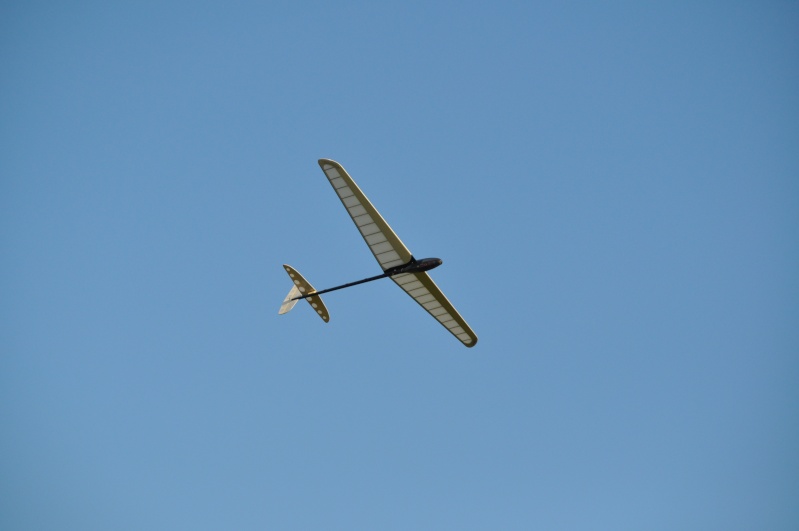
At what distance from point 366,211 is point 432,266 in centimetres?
392

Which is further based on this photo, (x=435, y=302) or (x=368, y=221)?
(x=435, y=302)

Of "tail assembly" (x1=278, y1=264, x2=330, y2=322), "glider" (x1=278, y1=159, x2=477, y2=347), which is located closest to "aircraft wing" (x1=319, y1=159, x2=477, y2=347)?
"glider" (x1=278, y1=159, x2=477, y2=347)

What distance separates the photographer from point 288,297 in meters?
38.0

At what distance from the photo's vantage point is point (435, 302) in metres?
27.7

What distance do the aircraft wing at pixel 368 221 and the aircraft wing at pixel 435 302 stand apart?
1.25 meters

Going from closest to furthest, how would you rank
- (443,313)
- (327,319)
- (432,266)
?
(432,266), (443,313), (327,319)

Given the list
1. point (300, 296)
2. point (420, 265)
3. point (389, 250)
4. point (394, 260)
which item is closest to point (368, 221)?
point (389, 250)

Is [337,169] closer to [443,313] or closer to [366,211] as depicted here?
[366,211]

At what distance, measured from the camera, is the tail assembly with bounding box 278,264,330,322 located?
36.5 m

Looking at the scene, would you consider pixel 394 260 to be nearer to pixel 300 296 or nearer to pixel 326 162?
pixel 326 162

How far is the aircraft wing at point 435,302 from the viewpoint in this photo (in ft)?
86.5

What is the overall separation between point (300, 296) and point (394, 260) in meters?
12.2

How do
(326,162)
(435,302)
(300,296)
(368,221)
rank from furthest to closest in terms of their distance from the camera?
(300,296) < (435,302) < (368,221) < (326,162)

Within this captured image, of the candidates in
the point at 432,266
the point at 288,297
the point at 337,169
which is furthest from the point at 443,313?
the point at 288,297
